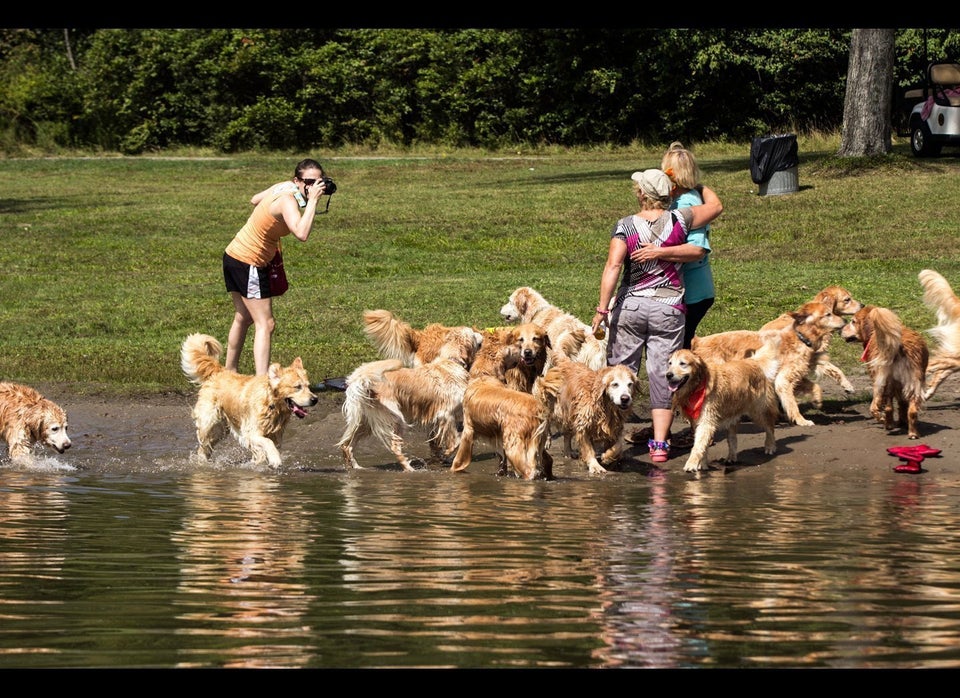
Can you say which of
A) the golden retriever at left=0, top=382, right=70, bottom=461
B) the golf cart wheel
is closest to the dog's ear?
the golden retriever at left=0, top=382, right=70, bottom=461

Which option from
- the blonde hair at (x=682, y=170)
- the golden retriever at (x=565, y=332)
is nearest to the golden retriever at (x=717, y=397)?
the blonde hair at (x=682, y=170)

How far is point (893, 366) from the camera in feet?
34.6

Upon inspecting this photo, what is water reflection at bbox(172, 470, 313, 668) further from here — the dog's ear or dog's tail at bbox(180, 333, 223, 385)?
dog's tail at bbox(180, 333, 223, 385)

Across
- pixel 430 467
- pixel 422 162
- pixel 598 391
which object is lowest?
pixel 430 467

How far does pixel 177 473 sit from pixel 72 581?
3894mm

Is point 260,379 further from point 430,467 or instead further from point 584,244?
point 584,244

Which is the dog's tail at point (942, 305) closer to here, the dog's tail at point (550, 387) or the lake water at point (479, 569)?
the lake water at point (479, 569)

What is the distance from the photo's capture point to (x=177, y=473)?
999 cm

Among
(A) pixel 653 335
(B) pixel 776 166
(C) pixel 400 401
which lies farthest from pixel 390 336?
(B) pixel 776 166

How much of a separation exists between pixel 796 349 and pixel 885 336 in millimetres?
778

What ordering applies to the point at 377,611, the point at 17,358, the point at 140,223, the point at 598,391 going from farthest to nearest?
the point at 140,223 → the point at 17,358 → the point at 598,391 → the point at 377,611

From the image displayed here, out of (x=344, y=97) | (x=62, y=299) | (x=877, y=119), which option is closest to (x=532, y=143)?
(x=344, y=97)

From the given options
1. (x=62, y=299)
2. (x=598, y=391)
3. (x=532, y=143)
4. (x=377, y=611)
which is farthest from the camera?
(x=532, y=143)

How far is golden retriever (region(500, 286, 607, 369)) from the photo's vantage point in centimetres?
1151
